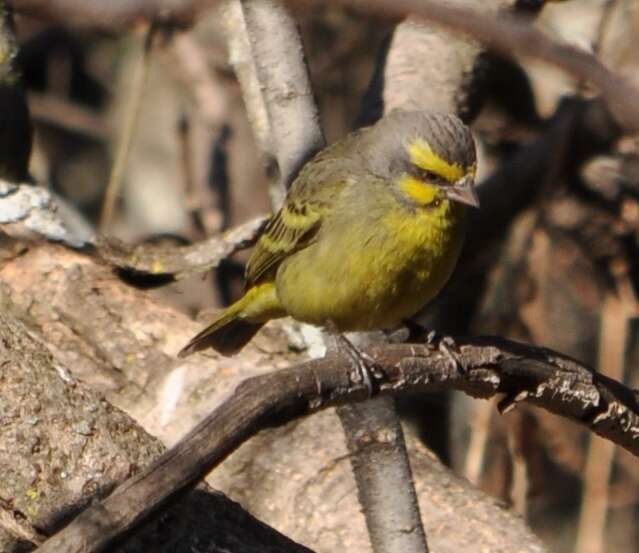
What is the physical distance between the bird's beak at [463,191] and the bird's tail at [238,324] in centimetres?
73

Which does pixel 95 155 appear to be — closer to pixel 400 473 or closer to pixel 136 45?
pixel 136 45

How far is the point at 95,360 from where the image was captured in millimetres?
3754

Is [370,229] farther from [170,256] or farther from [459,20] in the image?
[459,20]

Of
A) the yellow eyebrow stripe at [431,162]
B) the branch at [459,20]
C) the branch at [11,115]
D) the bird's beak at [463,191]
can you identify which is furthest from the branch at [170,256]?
the branch at [459,20]

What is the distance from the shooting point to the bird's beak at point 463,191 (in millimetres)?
3623

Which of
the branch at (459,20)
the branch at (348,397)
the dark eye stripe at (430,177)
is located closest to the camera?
the branch at (459,20)

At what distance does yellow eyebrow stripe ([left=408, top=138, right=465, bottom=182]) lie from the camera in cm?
370

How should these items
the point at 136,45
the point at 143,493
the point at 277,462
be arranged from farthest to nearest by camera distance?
the point at 136,45 < the point at 277,462 < the point at 143,493

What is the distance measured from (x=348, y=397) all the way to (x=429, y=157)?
126 cm

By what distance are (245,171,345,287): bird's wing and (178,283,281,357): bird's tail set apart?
13 cm

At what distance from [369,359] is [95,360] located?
1.20 m

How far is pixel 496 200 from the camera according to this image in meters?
5.45

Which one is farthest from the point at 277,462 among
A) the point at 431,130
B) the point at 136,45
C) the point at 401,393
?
the point at 136,45

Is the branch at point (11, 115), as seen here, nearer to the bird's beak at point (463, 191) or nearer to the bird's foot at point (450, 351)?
the bird's beak at point (463, 191)
